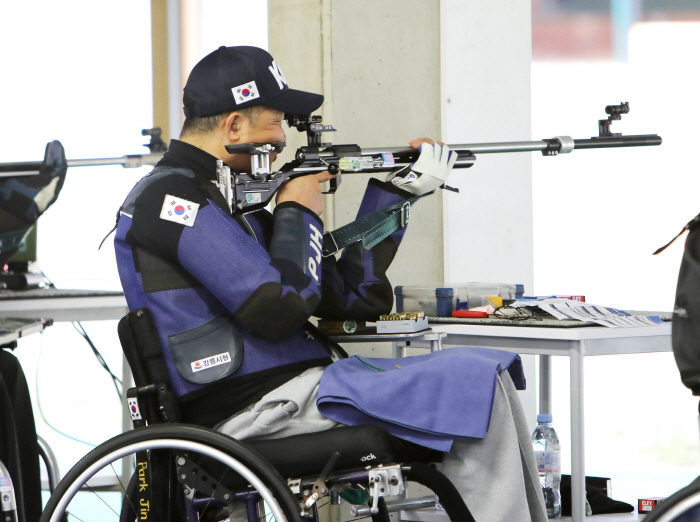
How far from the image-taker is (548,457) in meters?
2.12

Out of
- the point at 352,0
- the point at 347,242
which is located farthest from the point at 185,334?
the point at 352,0

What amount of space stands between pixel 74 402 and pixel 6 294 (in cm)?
148

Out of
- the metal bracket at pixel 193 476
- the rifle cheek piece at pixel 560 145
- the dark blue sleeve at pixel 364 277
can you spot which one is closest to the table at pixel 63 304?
the dark blue sleeve at pixel 364 277

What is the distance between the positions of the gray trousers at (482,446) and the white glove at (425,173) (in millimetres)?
563

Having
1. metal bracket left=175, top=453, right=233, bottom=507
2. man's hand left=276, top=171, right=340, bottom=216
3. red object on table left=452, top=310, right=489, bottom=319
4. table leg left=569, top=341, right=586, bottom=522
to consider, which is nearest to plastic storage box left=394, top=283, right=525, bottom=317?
red object on table left=452, top=310, right=489, bottom=319

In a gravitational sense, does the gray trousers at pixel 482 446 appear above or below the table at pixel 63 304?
below

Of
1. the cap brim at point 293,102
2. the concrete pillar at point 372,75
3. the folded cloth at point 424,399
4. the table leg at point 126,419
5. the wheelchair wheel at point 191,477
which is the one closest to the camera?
the wheelchair wheel at point 191,477

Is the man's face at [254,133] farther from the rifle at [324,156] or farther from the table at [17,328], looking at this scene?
the table at [17,328]

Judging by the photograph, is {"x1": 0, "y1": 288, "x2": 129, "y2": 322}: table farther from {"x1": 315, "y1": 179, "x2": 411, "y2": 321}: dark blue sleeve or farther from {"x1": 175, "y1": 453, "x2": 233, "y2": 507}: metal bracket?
{"x1": 175, "y1": 453, "x2": 233, "y2": 507}: metal bracket

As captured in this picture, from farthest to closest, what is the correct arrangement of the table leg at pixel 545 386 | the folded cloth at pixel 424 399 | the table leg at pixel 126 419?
the table leg at pixel 126 419
the table leg at pixel 545 386
the folded cloth at pixel 424 399

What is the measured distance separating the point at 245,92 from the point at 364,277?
50 cm

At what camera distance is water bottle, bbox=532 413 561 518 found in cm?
201

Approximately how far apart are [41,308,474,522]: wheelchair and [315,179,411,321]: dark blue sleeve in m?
0.47

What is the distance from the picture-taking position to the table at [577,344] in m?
1.64
